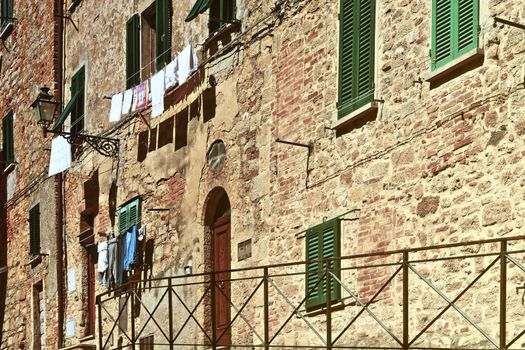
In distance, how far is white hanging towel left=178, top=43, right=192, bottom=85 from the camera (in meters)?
17.5

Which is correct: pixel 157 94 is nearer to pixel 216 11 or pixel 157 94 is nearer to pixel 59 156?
pixel 216 11

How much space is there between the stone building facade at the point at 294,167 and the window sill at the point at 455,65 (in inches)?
0.8

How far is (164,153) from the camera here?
18844 mm

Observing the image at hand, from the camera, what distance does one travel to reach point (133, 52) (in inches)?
790

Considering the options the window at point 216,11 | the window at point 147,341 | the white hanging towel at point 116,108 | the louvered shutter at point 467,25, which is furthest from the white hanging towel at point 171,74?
the louvered shutter at point 467,25

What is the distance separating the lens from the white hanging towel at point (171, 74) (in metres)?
17.9

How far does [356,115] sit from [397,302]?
2.16 metres

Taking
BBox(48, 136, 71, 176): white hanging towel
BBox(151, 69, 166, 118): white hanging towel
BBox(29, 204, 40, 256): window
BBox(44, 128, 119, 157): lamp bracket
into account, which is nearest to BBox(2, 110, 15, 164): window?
BBox(29, 204, 40, 256): window

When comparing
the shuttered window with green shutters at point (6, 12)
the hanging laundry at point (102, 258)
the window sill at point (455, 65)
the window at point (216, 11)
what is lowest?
the hanging laundry at point (102, 258)

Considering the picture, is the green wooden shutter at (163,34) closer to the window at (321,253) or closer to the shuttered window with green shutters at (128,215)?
the shuttered window with green shutters at (128,215)

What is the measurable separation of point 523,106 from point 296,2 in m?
4.66

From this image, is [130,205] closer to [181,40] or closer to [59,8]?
[181,40]

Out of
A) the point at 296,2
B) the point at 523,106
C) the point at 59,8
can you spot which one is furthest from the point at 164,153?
the point at 523,106

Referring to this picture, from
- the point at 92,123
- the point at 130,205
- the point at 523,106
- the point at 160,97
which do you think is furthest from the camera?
the point at 92,123
